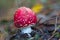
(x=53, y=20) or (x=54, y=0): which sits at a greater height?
(x=54, y=0)

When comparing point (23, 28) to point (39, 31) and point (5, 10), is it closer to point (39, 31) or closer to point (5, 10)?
point (39, 31)

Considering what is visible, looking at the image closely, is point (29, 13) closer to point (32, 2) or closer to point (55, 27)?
point (55, 27)

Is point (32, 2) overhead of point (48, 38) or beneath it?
overhead

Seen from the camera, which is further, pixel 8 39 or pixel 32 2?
pixel 32 2

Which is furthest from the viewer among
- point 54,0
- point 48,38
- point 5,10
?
point 54,0

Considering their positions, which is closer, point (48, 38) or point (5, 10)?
point (48, 38)

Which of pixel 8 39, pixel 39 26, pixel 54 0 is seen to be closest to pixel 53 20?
pixel 39 26

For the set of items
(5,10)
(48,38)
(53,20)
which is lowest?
(48,38)

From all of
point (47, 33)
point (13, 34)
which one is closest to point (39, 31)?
point (47, 33)

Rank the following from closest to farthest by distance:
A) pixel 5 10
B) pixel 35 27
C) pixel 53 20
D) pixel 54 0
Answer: pixel 35 27, pixel 53 20, pixel 5 10, pixel 54 0
